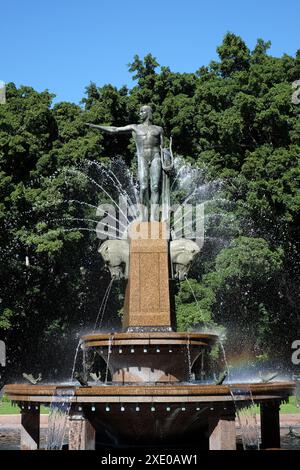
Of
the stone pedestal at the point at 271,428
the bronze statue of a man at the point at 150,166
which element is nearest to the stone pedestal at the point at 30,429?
the stone pedestal at the point at 271,428

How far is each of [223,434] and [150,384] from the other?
2.05 m

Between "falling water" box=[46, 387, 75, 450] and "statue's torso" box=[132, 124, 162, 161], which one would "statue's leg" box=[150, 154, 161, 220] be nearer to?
"statue's torso" box=[132, 124, 162, 161]

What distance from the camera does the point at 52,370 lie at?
31.6m

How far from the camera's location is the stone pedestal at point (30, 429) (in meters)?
11.8

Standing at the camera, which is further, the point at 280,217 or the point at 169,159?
the point at 280,217

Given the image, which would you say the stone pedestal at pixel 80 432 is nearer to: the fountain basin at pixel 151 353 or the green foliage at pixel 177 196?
the fountain basin at pixel 151 353

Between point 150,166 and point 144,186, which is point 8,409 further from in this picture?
point 150,166

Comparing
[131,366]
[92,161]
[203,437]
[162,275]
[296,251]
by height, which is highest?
[92,161]

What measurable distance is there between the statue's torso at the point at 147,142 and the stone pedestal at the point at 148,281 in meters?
1.71

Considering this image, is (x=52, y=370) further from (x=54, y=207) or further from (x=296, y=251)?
(x=296, y=251)

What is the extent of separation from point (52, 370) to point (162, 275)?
1847cm

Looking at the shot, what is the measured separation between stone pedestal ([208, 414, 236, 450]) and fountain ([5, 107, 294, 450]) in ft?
0.05

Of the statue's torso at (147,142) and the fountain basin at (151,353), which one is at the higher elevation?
the statue's torso at (147,142)
